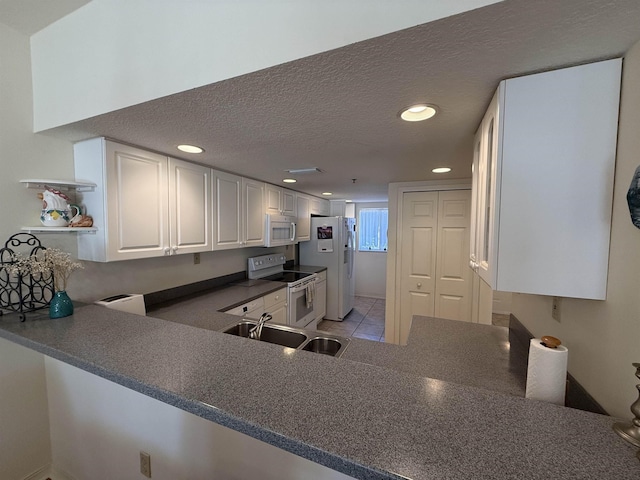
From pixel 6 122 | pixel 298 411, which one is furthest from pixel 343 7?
pixel 6 122

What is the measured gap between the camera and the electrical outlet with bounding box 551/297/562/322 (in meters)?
1.06

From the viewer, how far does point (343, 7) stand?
2.37ft

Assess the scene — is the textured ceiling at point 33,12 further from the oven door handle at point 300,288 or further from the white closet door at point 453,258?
the white closet door at point 453,258

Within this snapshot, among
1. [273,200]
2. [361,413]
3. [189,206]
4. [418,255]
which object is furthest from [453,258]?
[189,206]

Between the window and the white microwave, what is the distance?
9.16 ft

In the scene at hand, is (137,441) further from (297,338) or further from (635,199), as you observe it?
(635,199)

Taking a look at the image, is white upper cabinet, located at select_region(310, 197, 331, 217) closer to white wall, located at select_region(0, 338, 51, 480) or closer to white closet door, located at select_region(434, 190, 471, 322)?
white closet door, located at select_region(434, 190, 471, 322)

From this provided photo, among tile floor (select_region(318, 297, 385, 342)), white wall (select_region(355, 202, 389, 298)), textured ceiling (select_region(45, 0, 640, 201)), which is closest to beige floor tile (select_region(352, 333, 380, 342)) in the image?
tile floor (select_region(318, 297, 385, 342))

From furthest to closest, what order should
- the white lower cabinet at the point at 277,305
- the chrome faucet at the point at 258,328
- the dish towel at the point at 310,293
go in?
the dish towel at the point at 310,293 < the white lower cabinet at the point at 277,305 < the chrome faucet at the point at 258,328

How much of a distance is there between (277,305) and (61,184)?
6.66ft

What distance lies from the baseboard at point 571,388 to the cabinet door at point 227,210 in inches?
91.3

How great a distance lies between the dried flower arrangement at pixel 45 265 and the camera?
1300 mm

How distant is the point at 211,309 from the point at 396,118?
74.9 inches

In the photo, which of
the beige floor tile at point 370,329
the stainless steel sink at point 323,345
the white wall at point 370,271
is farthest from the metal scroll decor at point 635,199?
the white wall at point 370,271
